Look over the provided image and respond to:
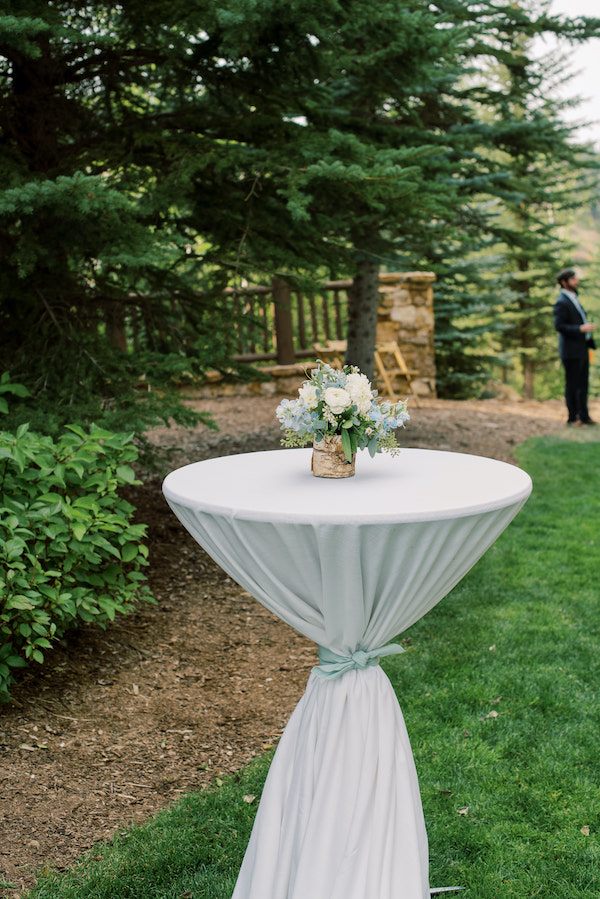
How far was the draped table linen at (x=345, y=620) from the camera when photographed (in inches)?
68.7

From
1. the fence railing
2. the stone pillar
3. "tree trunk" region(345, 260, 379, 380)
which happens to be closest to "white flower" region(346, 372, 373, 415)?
"tree trunk" region(345, 260, 379, 380)

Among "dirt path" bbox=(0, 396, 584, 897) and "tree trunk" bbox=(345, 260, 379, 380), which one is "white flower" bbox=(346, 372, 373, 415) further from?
"tree trunk" bbox=(345, 260, 379, 380)

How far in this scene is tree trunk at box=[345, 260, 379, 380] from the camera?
8.41m

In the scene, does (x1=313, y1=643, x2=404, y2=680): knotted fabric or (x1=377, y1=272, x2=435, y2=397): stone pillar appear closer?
(x1=313, y1=643, x2=404, y2=680): knotted fabric

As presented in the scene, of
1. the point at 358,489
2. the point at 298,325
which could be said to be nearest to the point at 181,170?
the point at 358,489

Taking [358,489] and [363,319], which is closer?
[358,489]

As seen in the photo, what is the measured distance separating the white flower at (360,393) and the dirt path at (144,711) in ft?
5.19

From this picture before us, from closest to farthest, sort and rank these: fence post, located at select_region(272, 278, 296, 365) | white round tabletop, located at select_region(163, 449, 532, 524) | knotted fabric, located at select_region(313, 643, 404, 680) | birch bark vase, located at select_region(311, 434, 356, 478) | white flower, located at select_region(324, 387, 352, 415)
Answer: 1. white round tabletop, located at select_region(163, 449, 532, 524)
2. knotted fabric, located at select_region(313, 643, 404, 680)
3. white flower, located at select_region(324, 387, 352, 415)
4. birch bark vase, located at select_region(311, 434, 356, 478)
5. fence post, located at select_region(272, 278, 296, 365)

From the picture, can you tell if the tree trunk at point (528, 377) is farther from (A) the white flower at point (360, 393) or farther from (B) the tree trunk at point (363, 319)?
(A) the white flower at point (360, 393)

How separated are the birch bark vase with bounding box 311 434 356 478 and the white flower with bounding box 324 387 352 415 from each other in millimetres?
137

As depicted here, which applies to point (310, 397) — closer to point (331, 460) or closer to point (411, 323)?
point (331, 460)

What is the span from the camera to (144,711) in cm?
319

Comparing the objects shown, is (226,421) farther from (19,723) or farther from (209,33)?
(19,723)

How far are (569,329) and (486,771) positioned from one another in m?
7.15
